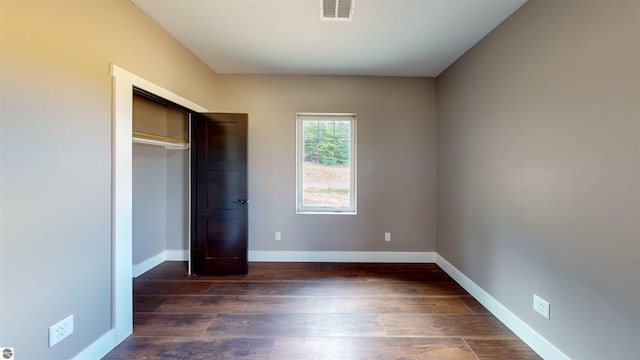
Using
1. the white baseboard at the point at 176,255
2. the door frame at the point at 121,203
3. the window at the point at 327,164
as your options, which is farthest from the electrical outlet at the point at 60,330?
the window at the point at 327,164

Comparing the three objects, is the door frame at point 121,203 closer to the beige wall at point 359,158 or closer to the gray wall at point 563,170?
the beige wall at point 359,158

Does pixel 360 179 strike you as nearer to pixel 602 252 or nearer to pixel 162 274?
pixel 602 252

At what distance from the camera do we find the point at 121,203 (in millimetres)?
1895

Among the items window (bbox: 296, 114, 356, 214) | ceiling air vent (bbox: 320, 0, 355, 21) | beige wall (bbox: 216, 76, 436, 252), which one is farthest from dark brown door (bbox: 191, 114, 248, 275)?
ceiling air vent (bbox: 320, 0, 355, 21)

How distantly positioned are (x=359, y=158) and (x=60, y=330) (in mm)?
3242

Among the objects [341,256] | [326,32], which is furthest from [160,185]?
[326,32]

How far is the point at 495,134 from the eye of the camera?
2.34 m

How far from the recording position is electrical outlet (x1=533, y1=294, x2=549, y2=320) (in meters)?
1.80

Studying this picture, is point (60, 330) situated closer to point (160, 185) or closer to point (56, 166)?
point (56, 166)

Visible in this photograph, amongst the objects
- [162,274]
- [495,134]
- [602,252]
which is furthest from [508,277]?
[162,274]

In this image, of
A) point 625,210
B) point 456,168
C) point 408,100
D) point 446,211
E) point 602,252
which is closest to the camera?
point 625,210

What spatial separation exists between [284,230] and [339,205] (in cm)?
88

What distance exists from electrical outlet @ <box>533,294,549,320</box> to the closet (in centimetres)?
376

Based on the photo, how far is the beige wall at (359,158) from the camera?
11.8 ft
